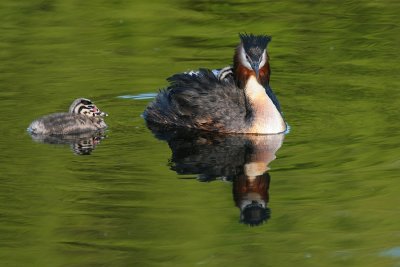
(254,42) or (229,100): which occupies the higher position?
(254,42)

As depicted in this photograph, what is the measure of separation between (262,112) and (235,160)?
150 centimetres

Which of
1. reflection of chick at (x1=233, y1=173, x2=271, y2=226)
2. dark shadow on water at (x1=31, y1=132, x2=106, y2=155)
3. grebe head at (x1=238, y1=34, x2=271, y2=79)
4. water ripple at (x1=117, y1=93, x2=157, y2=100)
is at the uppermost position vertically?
grebe head at (x1=238, y1=34, x2=271, y2=79)

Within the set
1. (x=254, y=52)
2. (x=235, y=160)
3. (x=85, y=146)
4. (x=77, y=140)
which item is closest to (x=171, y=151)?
(x=235, y=160)

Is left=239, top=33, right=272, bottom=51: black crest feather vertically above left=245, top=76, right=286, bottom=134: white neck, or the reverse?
left=239, top=33, right=272, bottom=51: black crest feather

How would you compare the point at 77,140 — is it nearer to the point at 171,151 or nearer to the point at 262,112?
the point at 171,151

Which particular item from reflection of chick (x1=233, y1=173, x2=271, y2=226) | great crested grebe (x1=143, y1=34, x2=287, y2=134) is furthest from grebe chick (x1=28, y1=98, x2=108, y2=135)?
reflection of chick (x1=233, y1=173, x2=271, y2=226)

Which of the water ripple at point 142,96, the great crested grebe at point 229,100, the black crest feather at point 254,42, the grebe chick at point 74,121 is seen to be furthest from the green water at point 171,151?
the black crest feather at point 254,42

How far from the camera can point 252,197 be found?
11180mm

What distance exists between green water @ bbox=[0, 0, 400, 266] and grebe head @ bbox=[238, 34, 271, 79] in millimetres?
714

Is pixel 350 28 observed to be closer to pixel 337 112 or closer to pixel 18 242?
pixel 337 112

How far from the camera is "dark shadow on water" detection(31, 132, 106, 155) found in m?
13.2

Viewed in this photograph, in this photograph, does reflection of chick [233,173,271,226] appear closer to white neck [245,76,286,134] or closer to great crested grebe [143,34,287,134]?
white neck [245,76,286,134]

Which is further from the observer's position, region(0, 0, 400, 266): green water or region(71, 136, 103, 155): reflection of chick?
region(71, 136, 103, 155): reflection of chick

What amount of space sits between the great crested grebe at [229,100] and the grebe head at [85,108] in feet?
2.75
